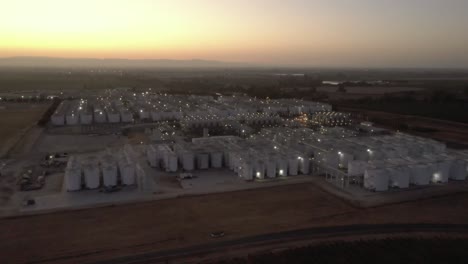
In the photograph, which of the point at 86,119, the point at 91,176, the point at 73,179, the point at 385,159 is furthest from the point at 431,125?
the point at 86,119

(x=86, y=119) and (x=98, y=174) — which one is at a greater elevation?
(x=98, y=174)

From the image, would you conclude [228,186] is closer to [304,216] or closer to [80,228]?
[304,216]

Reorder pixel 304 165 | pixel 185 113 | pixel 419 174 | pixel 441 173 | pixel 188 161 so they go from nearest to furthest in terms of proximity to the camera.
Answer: pixel 419 174 → pixel 441 173 → pixel 304 165 → pixel 188 161 → pixel 185 113

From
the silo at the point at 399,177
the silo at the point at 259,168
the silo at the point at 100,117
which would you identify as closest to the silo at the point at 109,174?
the silo at the point at 259,168

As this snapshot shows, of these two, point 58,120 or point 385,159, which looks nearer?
point 385,159

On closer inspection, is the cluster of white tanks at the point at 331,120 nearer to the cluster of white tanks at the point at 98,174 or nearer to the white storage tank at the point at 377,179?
the white storage tank at the point at 377,179

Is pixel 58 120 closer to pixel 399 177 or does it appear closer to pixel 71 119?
pixel 71 119

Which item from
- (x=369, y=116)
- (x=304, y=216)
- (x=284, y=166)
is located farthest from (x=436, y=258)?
(x=369, y=116)
